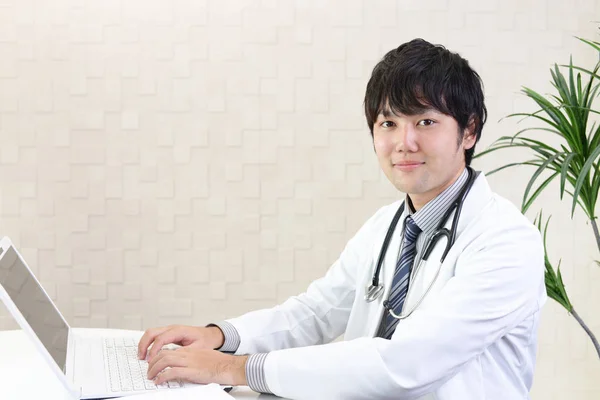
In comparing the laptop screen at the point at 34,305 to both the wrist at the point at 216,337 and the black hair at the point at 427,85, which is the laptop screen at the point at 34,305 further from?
the black hair at the point at 427,85

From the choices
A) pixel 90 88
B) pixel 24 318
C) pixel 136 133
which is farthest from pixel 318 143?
pixel 24 318

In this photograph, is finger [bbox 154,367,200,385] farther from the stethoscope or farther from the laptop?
the stethoscope

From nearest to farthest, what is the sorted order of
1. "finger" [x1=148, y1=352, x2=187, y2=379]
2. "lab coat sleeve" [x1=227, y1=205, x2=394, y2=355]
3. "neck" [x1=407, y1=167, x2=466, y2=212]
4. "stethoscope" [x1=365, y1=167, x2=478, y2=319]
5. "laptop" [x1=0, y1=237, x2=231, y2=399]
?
"laptop" [x1=0, y1=237, x2=231, y2=399] → "finger" [x1=148, y1=352, x2=187, y2=379] → "stethoscope" [x1=365, y1=167, x2=478, y2=319] → "neck" [x1=407, y1=167, x2=466, y2=212] → "lab coat sleeve" [x1=227, y1=205, x2=394, y2=355]

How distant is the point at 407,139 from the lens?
159cm

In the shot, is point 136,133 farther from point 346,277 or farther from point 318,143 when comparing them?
point 346,277

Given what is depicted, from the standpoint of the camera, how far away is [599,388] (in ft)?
10.1

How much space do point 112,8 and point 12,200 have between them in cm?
89

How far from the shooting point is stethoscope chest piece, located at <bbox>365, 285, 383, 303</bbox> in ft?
5.51

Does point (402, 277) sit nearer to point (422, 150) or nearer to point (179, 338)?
point (422, 150)

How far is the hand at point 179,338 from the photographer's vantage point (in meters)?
1.61

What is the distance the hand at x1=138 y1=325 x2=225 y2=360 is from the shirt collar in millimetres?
560

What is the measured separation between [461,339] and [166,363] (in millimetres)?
593

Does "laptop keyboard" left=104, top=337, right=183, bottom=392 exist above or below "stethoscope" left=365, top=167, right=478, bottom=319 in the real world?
below

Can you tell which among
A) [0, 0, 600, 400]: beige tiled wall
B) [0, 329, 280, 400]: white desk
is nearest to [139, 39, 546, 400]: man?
[0, 329, 280, 400]: white desk
